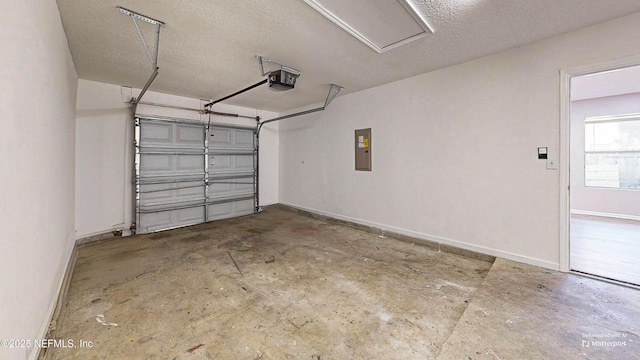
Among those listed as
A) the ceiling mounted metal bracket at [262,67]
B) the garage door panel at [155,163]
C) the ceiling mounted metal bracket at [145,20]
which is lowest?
the garage door panel at [155,163]

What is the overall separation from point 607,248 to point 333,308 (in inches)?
156

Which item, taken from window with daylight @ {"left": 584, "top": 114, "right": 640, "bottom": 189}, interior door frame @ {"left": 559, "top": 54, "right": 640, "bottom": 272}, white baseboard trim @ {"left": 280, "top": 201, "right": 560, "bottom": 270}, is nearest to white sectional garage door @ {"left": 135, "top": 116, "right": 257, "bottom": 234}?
white baseboard trim @ {"left": 280, "top": 201, "right": 560, "bottom": 270}

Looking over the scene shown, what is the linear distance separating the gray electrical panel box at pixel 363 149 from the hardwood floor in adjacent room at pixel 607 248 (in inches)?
116

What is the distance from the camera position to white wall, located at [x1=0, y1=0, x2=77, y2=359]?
3.56 feet

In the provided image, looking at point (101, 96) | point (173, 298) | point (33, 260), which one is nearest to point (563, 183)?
point (173, 298)

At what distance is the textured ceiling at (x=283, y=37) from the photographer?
2.05 meters

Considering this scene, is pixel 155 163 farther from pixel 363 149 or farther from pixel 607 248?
pixel 607 248

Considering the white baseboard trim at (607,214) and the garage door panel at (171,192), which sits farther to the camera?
the white baseboard trim at (607,214)

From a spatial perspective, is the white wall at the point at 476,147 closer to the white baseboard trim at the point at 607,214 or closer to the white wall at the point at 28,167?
the white wall at the point at 28,167

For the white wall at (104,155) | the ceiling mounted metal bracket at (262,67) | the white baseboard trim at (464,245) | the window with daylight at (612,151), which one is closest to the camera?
the white baseboard trim at (464,245)

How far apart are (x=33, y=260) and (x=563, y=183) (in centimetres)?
461

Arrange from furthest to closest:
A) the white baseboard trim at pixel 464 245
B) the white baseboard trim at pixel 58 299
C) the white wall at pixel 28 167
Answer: the white baseboard trim at pixel 464 245, the white baseboard trim at pixel 58 299, the white wall at pixel 28 167

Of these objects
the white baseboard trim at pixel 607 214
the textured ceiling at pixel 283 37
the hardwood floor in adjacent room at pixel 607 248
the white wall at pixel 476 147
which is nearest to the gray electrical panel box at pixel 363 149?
the white wall at pixel 476 147

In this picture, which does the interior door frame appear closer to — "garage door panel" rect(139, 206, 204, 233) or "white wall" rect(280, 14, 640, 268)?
"white wall" rect(280, 14, 640, 268)
